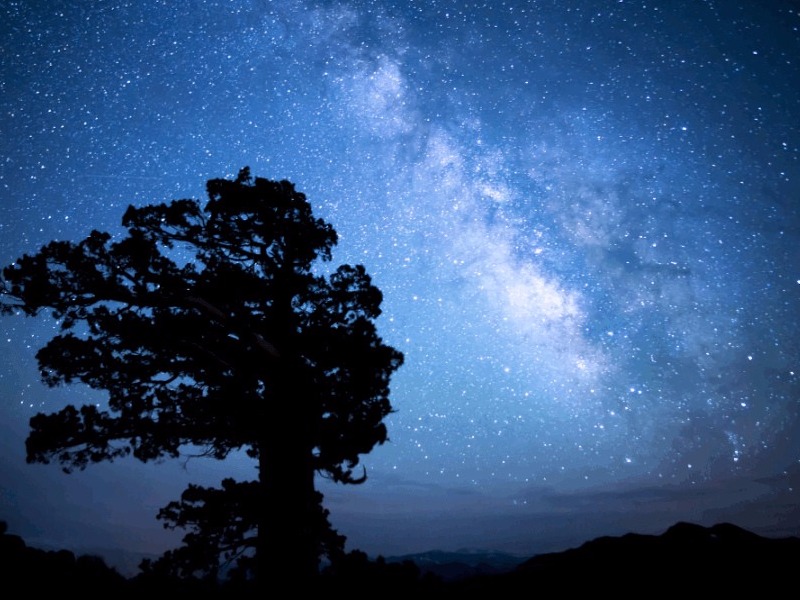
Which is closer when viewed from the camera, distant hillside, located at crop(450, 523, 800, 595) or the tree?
distant hillside, located at crop(450, 523, 800, 595)

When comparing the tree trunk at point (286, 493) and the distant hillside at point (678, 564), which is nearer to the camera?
the distant hillside at point (678, 564)

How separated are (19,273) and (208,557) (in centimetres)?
761

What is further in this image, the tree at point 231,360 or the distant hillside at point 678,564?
the tree at point 231,360

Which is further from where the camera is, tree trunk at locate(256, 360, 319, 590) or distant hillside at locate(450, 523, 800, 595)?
tree trunk at locate(256, 360, 319, 590)

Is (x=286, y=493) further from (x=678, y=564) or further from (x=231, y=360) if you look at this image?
(x=678, y=564)

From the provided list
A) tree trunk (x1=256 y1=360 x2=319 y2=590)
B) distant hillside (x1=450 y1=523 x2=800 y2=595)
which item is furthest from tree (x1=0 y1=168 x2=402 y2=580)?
distant hillside (x1=450 y1=523 x2=800 y2=595)

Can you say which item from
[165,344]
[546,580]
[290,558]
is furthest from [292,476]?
[546,580]

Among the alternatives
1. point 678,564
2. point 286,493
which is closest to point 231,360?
point 286,493

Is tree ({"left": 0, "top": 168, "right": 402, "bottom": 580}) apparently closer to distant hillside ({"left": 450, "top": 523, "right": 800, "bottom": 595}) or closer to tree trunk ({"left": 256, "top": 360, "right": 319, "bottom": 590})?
tree trunk ({"left": 256, "top": 360, "right": 319, "bottom": 590})

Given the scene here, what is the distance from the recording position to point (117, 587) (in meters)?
5.21

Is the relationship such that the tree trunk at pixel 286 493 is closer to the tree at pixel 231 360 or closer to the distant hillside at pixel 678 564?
the tree at pixel 231 360

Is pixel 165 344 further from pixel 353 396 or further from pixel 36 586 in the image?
pixel 36 586

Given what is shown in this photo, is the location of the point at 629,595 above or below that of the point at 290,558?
above

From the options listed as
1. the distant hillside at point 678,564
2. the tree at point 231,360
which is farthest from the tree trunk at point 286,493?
the distant hillside at point 678,564
